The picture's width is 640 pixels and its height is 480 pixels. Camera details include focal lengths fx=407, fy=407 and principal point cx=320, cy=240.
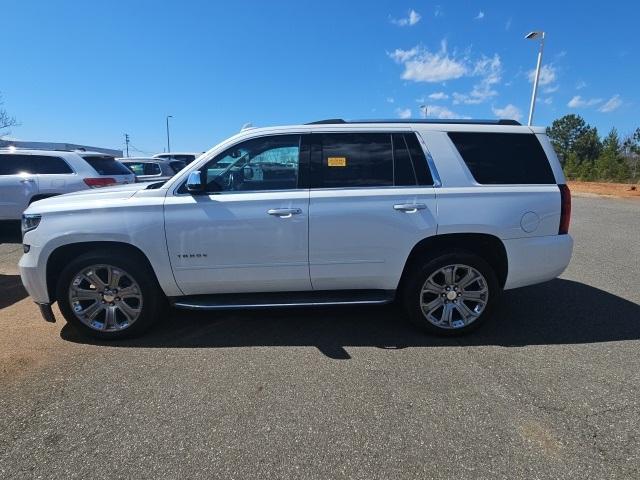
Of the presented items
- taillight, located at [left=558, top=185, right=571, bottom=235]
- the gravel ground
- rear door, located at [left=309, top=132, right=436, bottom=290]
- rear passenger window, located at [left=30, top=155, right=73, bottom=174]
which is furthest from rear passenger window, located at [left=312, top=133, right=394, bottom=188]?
rear passenger window, located at [left=30, top=155, right=73, bottom=174]

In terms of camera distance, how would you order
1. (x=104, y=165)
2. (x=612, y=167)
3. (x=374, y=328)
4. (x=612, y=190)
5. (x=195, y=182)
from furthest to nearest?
1. (x=612, y=167)
2. (x=612, y=190)
3. (x=104, y=165)
4. (x=374, y=328)
5. (x=195, y=182)

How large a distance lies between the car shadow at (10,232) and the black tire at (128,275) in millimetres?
5925

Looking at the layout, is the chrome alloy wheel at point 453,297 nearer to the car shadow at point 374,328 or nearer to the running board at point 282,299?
the car shadow at point 374,328

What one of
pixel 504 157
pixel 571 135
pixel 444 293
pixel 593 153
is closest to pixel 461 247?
pixel 444 293

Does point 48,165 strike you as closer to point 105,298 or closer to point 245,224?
point 105,298

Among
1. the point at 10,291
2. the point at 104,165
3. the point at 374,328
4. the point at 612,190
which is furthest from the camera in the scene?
the point at 612,190

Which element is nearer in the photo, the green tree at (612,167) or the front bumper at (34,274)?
the front bumper at (34,274)

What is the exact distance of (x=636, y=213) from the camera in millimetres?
13758

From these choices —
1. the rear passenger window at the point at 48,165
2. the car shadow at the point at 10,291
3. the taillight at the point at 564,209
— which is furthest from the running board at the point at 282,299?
the rear passenger window at the point at 48,165

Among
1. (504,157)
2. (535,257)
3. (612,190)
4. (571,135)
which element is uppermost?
(571,135)

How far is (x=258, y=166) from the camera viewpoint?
3727 millimetres

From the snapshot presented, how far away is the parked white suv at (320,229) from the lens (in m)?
3.57

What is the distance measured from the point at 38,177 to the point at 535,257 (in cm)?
891

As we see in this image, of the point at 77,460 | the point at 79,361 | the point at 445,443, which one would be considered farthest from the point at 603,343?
the point at 79,361
